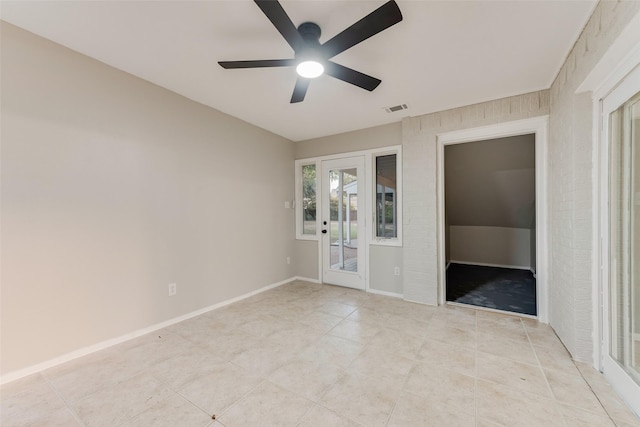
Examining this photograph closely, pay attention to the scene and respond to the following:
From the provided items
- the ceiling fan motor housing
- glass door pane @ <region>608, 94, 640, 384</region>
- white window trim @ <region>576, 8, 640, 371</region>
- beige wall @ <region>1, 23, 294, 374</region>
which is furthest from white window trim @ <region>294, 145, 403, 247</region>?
the ceiling fan motor housing

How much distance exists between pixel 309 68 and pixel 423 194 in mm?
2272

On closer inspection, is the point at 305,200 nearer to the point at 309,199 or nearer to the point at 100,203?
the point at 309,199

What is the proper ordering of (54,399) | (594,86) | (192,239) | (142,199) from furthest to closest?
(192,239), (142,199), (594,86), (54,399)

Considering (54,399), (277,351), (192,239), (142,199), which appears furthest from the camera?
(192,239)

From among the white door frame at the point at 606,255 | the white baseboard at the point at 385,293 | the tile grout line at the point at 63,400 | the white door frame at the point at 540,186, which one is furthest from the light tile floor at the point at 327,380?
the white baseboard at the point at 385,293

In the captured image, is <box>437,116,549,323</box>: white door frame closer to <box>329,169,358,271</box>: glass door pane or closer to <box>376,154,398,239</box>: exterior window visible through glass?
<box>376,154,398,239</box>: exterior window visible through glass

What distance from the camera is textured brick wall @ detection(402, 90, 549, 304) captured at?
326 cm

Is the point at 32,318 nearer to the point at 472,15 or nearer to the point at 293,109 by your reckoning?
the point at 293,109

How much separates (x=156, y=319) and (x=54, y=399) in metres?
1.00

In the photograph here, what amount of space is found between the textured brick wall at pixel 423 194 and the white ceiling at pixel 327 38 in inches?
10.4

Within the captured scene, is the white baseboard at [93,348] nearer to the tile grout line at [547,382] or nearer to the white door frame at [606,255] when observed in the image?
the tile grout line at [547,382]

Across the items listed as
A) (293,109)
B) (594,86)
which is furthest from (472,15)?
(293,109)

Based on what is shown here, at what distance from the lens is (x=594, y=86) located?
6.12ft

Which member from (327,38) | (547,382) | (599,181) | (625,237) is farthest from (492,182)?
(327,38)
